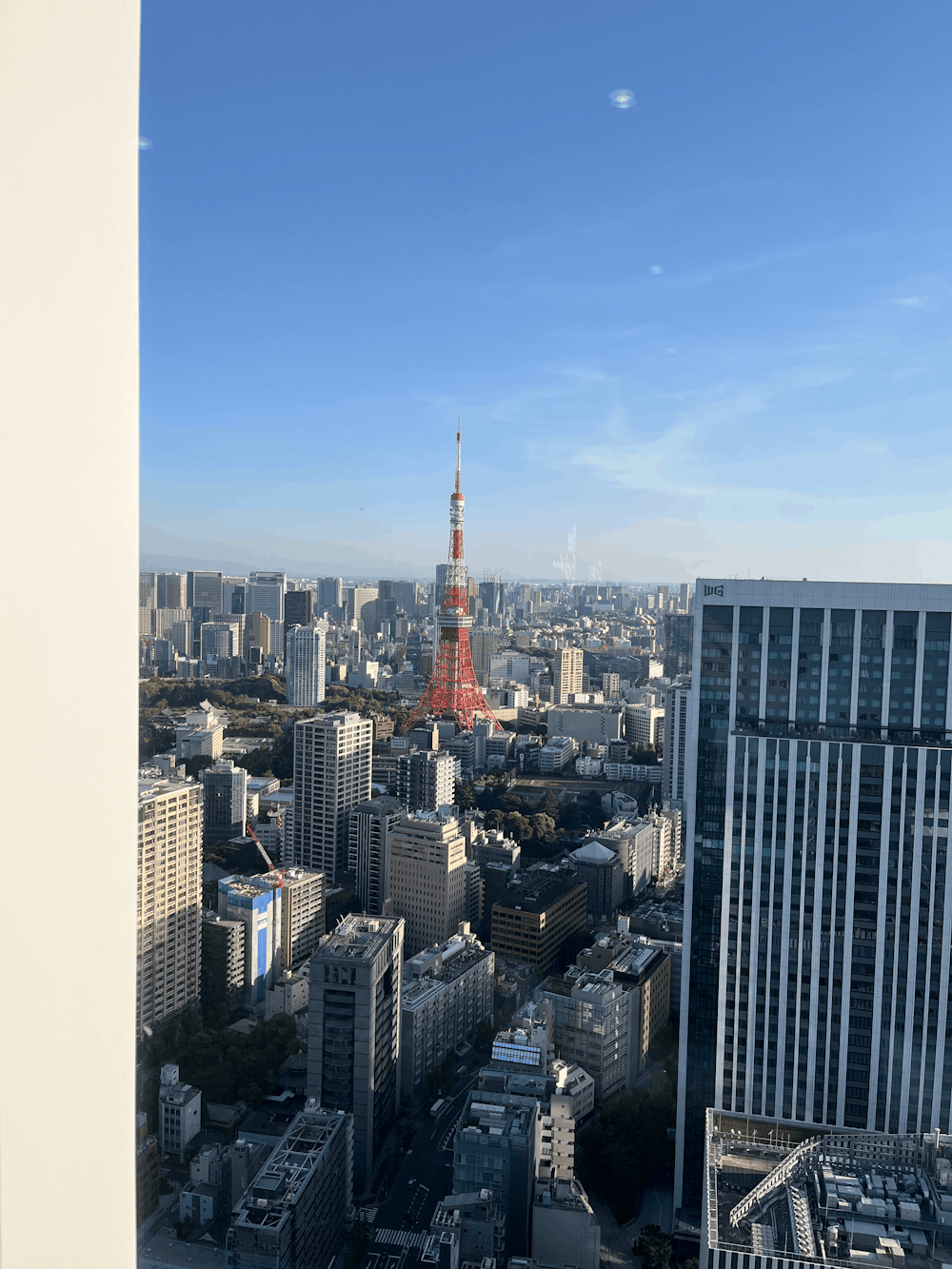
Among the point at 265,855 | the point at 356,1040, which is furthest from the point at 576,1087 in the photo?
the point at 265,855

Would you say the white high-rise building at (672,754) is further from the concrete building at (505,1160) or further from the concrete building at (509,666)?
the concrete building at (505,1160)

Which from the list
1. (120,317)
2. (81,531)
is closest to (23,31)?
(120,317)

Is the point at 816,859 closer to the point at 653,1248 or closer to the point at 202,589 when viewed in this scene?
the point at 653,1248

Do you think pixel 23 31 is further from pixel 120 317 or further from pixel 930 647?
pixel 930 647

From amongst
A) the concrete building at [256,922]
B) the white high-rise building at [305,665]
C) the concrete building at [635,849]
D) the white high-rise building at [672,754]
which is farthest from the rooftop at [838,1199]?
the white high-rise building at [305,665]

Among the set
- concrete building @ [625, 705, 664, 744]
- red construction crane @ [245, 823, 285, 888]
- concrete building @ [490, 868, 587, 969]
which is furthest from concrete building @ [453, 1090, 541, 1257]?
concrete building @ [625, 705, 664, 744]

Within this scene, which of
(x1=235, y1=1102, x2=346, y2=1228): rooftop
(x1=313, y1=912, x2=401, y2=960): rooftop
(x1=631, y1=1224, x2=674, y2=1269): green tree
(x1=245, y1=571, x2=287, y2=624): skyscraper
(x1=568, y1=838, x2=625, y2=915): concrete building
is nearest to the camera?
(x1=245, y1=571, x2=287, y2=624): skyscraper

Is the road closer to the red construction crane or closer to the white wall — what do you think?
the red construction crane
